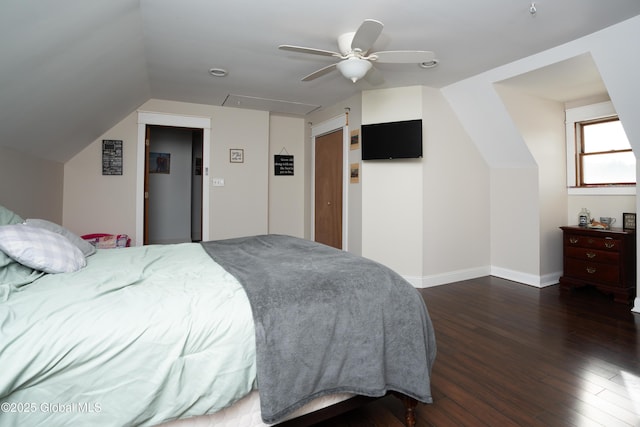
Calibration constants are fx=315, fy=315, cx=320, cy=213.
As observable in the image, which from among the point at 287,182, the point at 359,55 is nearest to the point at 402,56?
the point at 359,55

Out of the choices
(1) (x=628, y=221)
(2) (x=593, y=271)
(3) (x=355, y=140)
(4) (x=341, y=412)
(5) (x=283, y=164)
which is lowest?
(4) (x=341, y=412)

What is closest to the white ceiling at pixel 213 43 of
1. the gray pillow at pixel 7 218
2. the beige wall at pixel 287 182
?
the gray pillow at pixel 7 218

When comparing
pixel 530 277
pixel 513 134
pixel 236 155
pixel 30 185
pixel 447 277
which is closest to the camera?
pixel 30 185

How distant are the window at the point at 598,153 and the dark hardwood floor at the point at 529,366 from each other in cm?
135

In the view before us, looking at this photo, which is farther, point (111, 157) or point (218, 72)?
point (111, 157)

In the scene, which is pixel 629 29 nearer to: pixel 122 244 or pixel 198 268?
pixel 198 268

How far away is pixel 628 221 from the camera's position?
11.4 ft

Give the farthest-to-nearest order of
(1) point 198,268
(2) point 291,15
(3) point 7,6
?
(2) point 291,15
(1) point 198,268
(3) point 7,6

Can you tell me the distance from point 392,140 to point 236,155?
91.4 inches

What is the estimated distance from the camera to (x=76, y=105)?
112 inches

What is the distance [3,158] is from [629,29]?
4850 mm

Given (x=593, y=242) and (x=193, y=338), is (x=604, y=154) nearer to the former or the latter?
(x=593, y=242)

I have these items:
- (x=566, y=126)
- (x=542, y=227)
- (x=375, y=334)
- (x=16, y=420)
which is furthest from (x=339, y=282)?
(x=566, y=126)

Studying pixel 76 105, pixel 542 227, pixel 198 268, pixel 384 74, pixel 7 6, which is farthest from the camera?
pixel 542 227
